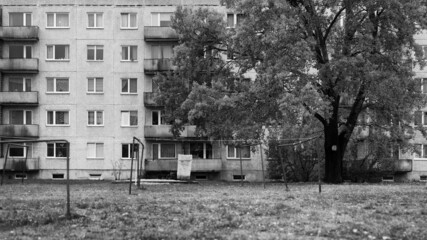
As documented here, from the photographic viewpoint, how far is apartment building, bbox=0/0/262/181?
5894cm

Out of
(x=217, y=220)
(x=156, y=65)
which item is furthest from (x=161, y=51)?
(x=217, y=220)

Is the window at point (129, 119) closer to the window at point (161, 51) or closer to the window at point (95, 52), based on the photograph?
the window at point (95, 52)

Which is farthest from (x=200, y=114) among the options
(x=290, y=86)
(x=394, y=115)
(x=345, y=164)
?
(x=345, y=164)

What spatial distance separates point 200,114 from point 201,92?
145 centimetres

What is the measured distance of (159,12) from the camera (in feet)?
194

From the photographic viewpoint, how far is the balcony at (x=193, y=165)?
56.9 m

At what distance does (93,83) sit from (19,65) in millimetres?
6777

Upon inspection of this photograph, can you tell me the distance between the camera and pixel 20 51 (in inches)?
2320

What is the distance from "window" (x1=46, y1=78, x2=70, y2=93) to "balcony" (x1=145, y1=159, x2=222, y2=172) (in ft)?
34.9

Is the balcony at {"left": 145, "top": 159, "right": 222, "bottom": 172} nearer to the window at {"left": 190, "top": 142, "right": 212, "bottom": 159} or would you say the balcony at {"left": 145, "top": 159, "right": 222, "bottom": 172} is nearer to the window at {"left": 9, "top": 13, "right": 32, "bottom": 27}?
the window at {"left": 190, "top": 142, "right": 212, "bottom": 159}

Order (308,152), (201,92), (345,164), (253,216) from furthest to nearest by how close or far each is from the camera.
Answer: (345,164) < (308,152) < (201,92) < (253,216)

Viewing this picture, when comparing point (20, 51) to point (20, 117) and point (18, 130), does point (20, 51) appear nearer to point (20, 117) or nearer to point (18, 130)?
point (20, 117)

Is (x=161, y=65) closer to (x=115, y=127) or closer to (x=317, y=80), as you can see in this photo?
(x=115, y=127)

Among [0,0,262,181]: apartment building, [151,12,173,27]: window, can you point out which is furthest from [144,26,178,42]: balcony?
[151,12,173,27]: window
